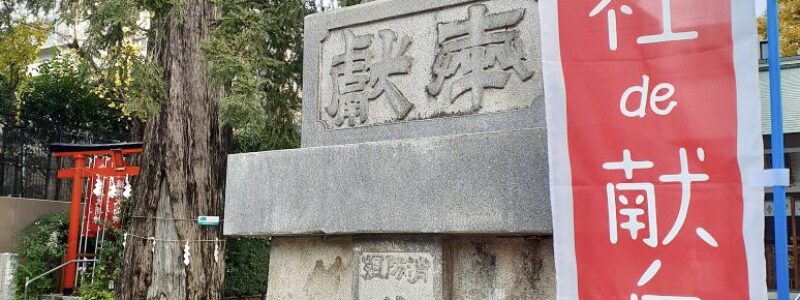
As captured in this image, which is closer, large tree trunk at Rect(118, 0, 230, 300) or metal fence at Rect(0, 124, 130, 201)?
large tree trunk at Rect(118, 0, 230, 300)

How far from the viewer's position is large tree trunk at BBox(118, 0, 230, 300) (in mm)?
7945

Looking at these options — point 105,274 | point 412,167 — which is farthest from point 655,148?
point 105,274

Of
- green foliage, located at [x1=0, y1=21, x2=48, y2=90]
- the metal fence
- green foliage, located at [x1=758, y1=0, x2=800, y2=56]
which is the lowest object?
the metal fence

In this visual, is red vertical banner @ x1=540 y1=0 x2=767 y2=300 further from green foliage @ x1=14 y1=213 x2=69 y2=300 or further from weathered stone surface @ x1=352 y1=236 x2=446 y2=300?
green foliage @ x1=14 y1=213 x2=69 y2=300

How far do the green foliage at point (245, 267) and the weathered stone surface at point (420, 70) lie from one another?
29.8 ft

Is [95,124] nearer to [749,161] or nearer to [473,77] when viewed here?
[473,77]

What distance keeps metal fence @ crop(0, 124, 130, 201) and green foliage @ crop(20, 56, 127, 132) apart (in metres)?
0.22

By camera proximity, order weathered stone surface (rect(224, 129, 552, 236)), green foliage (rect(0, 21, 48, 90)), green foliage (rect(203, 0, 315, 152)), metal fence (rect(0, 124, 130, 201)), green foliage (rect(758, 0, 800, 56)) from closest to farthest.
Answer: weathered stone surface (rect(224, 129, 552, 236)), green foliage (rect(203, 0, 315, 152)), green foliage (rect(0, 21, 48, 90)), green foliage (rect(758, 0, 800, 56)), metal fence (rect(0, 124, 130, 201))

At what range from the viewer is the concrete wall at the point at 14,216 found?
12641 millimetres

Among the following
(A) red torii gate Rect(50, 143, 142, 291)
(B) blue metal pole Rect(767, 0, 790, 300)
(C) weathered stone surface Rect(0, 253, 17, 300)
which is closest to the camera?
(B) blue metal pole Rect(767, 0, 790, 300)

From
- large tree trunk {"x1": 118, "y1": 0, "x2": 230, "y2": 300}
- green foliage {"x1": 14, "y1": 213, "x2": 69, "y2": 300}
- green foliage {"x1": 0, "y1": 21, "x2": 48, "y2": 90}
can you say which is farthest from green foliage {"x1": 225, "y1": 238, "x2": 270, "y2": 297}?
green foliage {"x1": 0, "y1": 21, "x2": 48, "y2": 90}

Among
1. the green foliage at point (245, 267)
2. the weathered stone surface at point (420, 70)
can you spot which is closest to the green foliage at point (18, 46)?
the green foliage at point (245, 267)

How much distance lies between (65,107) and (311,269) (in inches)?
525

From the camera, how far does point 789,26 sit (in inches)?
539
